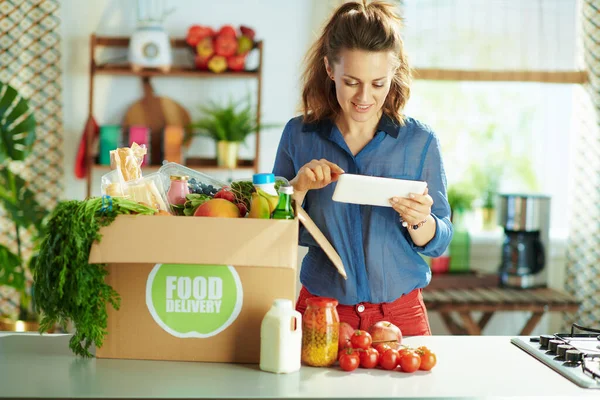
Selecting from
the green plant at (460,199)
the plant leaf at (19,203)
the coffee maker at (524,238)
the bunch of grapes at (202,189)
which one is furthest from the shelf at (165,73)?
the bunch of grapes at (202,189)

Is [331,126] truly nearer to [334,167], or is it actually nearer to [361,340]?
[334,167]

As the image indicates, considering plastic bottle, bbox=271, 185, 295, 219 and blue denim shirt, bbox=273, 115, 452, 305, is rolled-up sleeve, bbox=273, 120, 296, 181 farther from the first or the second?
plastic bottle, bbox=271, 185, 295, 219

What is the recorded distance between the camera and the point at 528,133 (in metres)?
4.35

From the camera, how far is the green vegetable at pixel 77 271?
1436 millimetres

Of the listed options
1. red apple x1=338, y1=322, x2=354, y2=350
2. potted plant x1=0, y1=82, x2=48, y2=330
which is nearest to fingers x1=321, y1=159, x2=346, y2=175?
red apple x1=338, y1=322, x2=354, y2=350

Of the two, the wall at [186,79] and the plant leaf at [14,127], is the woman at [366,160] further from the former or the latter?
the wall at [186,79]

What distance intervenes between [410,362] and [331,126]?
688mm

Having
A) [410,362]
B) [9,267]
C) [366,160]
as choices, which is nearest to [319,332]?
[410,362]

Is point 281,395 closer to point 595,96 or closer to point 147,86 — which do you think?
point 147,86

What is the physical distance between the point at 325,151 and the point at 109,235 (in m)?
0.66

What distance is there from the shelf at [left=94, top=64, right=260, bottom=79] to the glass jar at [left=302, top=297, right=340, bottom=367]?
2.60 m

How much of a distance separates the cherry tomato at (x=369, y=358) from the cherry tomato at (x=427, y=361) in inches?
3.7

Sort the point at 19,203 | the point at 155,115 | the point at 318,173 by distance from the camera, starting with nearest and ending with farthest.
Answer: the point at 318,173 < the point at 19,203 < the point at 155,115

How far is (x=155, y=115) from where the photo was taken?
4.00 meters
